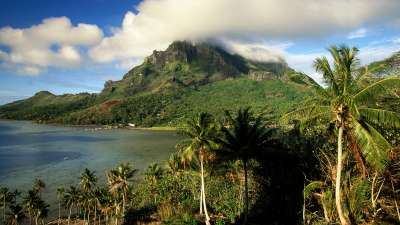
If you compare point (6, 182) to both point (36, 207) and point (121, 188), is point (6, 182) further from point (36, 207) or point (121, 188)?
point (121, 188)

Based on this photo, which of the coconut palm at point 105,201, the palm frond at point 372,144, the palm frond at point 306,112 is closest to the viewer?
the palm frond at point 372,144

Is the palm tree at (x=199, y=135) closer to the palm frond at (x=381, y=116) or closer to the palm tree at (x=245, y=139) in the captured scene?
the palm tree at (x=245, y=139)

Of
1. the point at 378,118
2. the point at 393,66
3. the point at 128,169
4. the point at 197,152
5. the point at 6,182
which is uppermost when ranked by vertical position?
the point at 393,66

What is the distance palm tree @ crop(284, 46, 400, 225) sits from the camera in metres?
19.8

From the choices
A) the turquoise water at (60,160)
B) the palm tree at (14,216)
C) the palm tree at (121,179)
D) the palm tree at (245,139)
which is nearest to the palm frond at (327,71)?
the palm tree at (245,139)

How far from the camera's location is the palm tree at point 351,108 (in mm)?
19828

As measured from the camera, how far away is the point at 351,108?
20.1 meters

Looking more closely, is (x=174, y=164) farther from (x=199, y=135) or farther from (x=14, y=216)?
(x=199, y=135)

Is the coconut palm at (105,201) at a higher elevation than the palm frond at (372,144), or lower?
lower

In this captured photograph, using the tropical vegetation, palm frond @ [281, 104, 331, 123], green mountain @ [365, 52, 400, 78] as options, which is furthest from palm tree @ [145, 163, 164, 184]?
green mountain @ [365, 52, 400, 78]

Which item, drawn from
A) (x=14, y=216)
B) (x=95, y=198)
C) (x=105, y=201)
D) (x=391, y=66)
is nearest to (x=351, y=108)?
(x=391, y=66)

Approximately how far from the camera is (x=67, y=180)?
8675 centimetres

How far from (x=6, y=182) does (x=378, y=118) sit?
284 feet

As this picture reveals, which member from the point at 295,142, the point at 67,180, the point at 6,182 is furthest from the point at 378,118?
the point at 6,182
